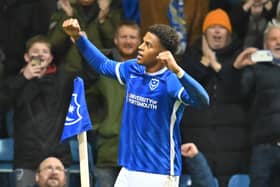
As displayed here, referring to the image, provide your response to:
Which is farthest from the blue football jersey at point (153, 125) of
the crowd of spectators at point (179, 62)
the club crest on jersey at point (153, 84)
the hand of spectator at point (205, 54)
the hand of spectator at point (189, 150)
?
the hand of spectator at point (205, 54)

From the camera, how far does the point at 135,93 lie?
823 centimetres

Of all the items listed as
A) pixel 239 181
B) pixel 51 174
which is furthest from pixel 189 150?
pixel 51 174

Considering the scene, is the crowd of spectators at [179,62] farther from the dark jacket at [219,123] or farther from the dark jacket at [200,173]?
the dark jacket at [200,173]

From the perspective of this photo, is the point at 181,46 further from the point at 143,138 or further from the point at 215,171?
the point at 143,138

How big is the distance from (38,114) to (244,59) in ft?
6.19

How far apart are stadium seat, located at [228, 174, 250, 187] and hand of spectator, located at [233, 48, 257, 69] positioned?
3.21ft

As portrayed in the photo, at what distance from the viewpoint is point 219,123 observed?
10219 millimetres

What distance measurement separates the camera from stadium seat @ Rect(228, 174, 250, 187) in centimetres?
1005

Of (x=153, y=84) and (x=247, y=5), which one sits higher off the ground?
(x=247, y=5)

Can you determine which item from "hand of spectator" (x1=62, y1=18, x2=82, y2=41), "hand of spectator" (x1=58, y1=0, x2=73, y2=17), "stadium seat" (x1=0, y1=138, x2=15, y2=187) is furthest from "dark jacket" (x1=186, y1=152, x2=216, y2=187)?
"hand of spectator" (x1=58, y1=0, x2=73, y2=17)

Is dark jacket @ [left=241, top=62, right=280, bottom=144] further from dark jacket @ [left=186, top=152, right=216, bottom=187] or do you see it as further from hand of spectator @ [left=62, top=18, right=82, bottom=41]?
hand of spectator @ [left=62, top=18, right=82, bottom=41]

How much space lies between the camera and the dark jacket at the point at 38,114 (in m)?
10.1

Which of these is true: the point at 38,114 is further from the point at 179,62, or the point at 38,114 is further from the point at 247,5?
the point at 247,5

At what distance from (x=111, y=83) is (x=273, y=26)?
1.52 meters
